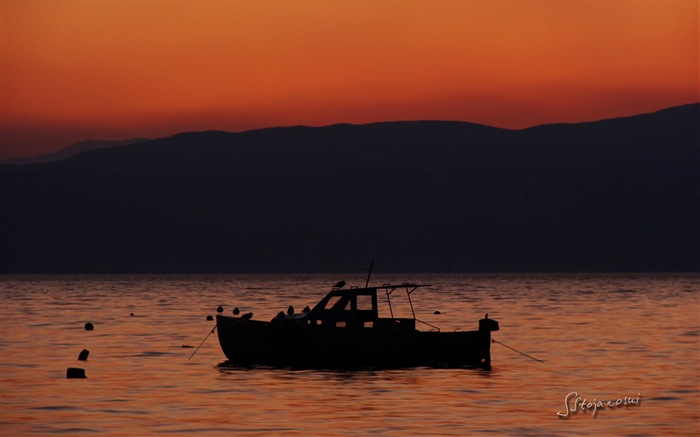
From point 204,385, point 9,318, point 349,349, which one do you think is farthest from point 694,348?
point 9,318

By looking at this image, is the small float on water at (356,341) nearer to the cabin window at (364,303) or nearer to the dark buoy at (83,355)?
the cabin window at (364,303)

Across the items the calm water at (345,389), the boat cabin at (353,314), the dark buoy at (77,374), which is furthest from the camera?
the boat cabin at (353,314)

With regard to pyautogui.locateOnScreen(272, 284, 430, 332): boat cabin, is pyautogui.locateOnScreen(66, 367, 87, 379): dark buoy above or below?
below

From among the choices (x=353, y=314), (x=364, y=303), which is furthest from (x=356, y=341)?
(x=364, y=303)

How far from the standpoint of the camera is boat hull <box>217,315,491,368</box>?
56531 millimetres

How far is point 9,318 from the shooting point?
108312 millimetres

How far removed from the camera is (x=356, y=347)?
56.5 meters

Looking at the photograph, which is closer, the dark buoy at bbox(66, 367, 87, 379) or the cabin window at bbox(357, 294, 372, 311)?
the dark buoy at bbox(66, 367, 87, 379)

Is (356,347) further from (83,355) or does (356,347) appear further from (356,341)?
(83,355)

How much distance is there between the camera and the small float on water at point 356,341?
185 feet

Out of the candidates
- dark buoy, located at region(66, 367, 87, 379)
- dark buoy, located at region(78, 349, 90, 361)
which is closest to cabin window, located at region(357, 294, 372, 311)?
dark buoy, located at region(66, 367, 87, 379)

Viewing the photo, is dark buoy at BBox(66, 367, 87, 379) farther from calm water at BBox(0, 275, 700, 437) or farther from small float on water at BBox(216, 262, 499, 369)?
small float on water at BBox(216, 262, 499, 369)

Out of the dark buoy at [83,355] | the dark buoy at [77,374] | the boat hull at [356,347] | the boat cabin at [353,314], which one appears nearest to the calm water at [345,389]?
the dark buoy at [83,355]

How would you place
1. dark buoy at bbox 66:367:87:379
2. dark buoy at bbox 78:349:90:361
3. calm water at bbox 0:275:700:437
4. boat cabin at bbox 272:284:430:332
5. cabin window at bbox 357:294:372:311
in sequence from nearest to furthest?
calm water at bbox 0:275:700:437 → dark buoy at bbox 66:367:87:379 → boat cabin at bbox 272:284:430:332 → cabin window at bbox 357:294:372:311 → dark buoy at bbox 78:349:90:361
